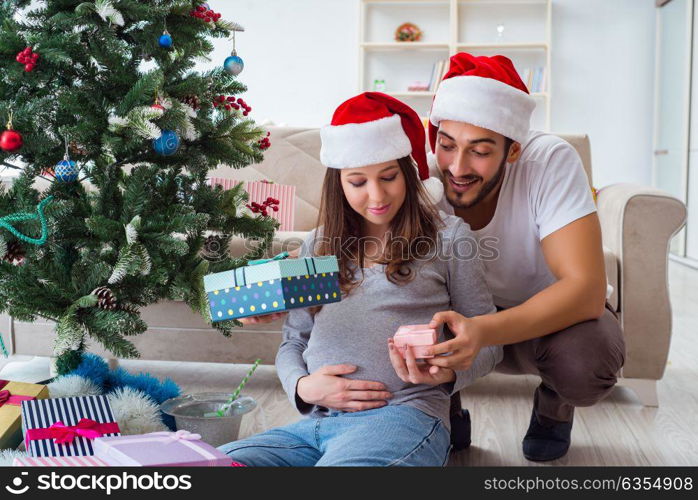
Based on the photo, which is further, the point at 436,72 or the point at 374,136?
the point at 436,72

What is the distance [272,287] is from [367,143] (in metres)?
0.36

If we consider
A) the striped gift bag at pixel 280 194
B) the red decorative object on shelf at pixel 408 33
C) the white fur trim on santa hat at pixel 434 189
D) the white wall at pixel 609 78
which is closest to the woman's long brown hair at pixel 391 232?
the white fur trim on santa hat at pixel 434 189

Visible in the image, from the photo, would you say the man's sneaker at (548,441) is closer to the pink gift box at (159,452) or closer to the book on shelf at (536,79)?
the pink gift box at (159,452)

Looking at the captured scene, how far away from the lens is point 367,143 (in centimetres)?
139

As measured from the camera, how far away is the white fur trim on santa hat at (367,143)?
1389mm

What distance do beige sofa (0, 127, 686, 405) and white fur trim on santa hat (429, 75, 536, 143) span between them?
83 centimetres

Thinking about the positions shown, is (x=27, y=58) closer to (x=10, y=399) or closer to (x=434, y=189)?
(x=10, y=399)

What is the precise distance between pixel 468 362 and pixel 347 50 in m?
5.80

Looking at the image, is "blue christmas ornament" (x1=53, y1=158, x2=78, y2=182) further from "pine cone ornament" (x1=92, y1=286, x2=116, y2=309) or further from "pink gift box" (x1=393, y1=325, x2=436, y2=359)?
"pink gift box" (x1=393, y1=325, x2=436, y2=359)

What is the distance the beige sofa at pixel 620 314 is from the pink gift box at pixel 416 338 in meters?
1.10

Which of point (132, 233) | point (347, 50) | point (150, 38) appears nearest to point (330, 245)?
point (132, 233)

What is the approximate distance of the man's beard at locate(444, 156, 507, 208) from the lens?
5.14 ft

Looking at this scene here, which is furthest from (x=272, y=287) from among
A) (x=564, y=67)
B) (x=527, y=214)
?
(x=564, y=67)

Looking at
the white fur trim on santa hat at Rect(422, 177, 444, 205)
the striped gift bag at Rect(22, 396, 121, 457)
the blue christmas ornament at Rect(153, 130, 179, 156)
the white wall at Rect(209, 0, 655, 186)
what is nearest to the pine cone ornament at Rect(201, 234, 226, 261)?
the blue christmas ornament at Rect(153, 130, 179, 156)
